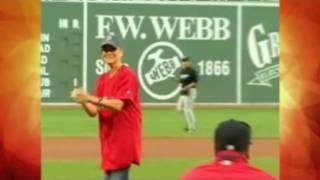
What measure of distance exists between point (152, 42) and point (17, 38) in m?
21.6

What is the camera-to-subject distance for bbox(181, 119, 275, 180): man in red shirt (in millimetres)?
4926

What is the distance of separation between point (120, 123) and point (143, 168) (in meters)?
6.94

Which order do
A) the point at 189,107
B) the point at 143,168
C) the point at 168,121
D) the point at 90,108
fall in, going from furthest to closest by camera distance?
the point at 168,121 → the point at 189,107 → the point at 143,168 → the point at 90,108

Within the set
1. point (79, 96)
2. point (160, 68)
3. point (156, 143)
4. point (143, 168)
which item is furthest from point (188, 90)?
point (79, 96)

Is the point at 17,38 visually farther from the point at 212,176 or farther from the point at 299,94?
the point at 212,176

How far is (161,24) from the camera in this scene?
29.1 m

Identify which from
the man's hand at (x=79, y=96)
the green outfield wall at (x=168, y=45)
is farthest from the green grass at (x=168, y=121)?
the man's hand at (x=79, y=96)

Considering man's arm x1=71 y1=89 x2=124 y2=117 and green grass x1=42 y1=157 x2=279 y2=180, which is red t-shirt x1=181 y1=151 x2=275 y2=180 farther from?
green grass x1=42 y1=157 x2=279 y2=180

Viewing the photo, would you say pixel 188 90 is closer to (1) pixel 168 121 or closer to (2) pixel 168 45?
(1) pixel 168 121

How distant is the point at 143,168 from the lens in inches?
607

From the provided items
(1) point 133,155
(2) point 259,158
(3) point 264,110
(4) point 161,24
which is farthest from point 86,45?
(1) point 133,155

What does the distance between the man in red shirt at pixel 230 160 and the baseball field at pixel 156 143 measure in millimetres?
9030

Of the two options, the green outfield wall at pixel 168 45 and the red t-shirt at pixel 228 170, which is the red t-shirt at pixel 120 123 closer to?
the red t-shirt at pixel 228 170

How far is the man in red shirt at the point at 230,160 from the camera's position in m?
4.93
